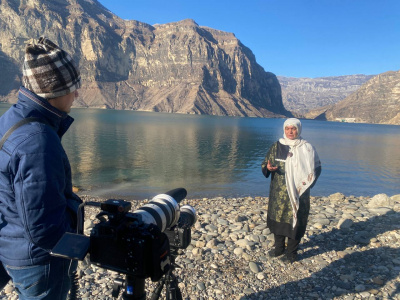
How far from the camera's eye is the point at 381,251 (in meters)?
5.14

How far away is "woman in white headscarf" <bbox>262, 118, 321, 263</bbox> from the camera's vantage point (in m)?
4.67

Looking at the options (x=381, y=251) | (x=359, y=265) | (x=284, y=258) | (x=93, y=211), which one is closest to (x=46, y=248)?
(x=284, y=258)

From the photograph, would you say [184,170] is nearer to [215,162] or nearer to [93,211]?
[215,162]

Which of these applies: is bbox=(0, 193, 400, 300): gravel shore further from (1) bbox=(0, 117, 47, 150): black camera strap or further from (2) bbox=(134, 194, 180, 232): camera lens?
(1) bbox=(0, 117, 47, 150): black camera strap

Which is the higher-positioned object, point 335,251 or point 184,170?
point 335,251

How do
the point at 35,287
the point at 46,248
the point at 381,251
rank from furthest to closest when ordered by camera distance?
the point at 381,251 < the point at 35,287 < the point at 46,248

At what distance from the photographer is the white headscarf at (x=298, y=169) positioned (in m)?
4.65

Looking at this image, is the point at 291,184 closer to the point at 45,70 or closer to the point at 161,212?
the point at 161,212

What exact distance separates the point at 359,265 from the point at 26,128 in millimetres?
5098

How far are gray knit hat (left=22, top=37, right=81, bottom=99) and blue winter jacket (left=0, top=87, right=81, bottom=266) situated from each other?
6 cm

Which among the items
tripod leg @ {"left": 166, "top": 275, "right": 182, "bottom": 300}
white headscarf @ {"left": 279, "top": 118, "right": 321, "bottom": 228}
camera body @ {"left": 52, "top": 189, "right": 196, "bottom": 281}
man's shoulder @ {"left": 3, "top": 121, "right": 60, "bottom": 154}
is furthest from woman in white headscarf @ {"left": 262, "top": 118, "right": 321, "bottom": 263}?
man's shoulder @ {"left": 3, "top": 121, "right": 60, "bottom": 154}

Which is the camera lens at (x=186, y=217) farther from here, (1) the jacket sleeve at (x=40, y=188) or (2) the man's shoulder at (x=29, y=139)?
(2) the man's shoulder at (x=29, y=139)

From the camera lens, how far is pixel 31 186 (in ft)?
5.08

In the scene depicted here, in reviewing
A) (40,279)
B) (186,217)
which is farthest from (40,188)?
(186,217)
